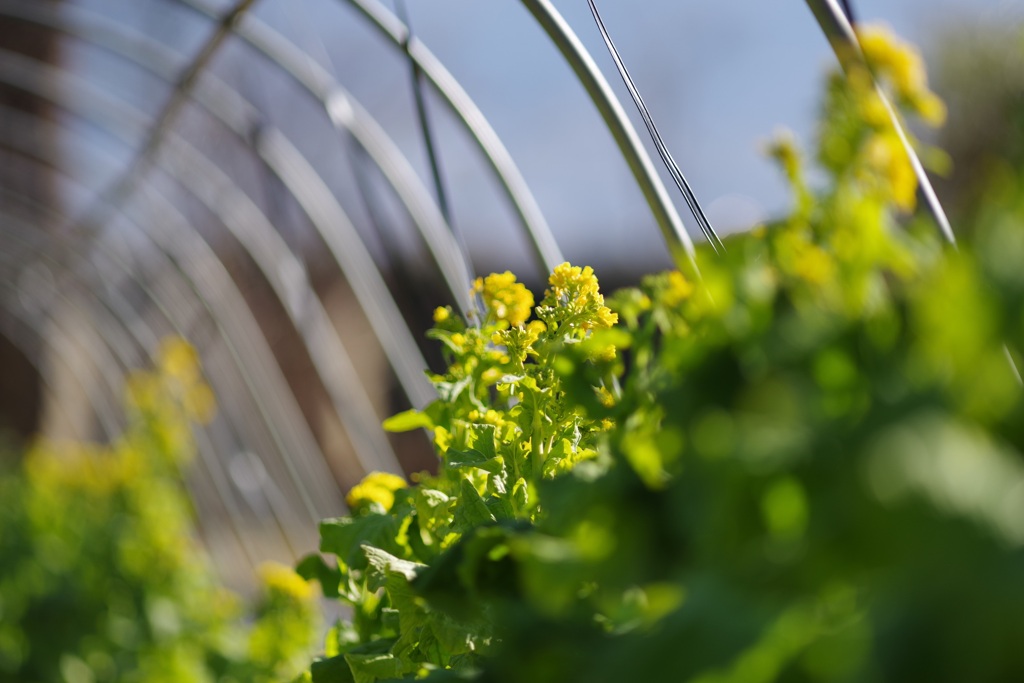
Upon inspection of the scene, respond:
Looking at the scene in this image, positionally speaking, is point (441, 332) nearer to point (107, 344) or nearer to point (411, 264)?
point (411, 264)

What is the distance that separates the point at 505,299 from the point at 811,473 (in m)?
0.93

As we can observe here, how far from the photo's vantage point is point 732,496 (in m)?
0.61

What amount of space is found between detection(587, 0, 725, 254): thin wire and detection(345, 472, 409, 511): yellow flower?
2.29 feet

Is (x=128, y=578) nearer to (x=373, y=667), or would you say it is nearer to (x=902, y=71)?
(x=373, y=667)

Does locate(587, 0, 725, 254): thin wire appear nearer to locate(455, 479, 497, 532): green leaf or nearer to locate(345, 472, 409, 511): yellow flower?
locate(455, 479, 497, 532): green leaf

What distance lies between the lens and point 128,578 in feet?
16.1

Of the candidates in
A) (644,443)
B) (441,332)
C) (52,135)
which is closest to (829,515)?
(644,443)

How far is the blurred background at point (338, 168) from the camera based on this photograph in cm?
233

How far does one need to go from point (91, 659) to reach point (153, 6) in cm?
316

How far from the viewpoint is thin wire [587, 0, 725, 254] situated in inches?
62.7

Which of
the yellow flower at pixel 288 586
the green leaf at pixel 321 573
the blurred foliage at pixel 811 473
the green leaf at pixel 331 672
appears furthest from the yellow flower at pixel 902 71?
the yellow flower at pixel 288 586

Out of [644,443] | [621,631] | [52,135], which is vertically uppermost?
[52,135]

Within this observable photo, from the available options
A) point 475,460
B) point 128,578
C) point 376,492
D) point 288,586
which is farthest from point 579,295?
point 128,578

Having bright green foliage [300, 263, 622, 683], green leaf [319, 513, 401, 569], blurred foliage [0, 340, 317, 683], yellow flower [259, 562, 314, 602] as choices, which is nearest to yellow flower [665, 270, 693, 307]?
bright green foliage [300, 263, 622, 683]
